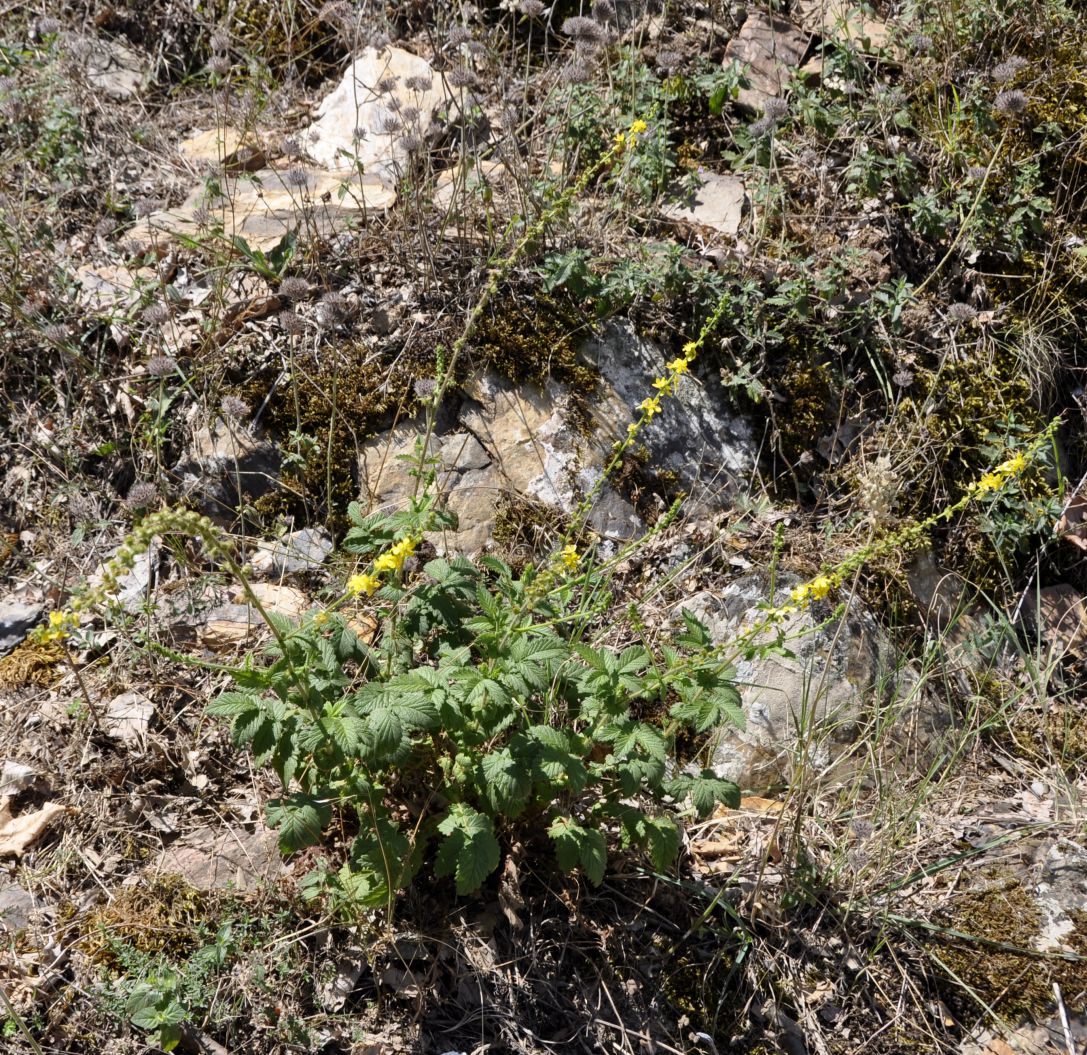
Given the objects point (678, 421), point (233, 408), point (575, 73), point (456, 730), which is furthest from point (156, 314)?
point (456, 730)

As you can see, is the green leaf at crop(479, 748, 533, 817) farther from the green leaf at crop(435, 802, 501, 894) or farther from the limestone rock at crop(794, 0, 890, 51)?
the limestone rock at crop(794, 0, 890, 51)

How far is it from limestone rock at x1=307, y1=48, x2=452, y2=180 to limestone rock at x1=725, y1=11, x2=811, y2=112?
152 cm

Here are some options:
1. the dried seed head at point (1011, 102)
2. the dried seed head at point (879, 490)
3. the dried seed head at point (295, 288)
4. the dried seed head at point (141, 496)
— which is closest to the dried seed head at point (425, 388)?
the dried seed head at point (295, 288)

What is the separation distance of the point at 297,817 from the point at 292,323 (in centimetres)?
212

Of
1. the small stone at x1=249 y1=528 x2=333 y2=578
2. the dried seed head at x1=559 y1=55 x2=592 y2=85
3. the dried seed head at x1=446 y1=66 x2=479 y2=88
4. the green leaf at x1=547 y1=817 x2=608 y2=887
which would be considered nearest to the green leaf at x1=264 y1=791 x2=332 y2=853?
the green leaf at x1=547 y1=817 x2=608 y2=887

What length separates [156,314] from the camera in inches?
157

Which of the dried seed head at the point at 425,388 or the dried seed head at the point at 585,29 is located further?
the dried seed head at the point at 585,29

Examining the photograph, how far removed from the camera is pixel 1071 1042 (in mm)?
3078

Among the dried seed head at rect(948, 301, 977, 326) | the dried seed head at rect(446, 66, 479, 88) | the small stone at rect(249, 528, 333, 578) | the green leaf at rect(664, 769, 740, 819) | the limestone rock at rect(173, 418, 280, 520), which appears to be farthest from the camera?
the dried seed head at rect(948, 301, 977, 326)

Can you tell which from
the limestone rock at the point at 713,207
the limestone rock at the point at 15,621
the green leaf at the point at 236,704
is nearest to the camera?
the green leaf at the point at 236,704

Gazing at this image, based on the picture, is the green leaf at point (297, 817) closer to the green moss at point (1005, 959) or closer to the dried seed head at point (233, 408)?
the dried seed head at point (233, 408)

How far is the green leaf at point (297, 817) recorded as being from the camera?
2.63m

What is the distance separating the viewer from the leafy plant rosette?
2.57 m

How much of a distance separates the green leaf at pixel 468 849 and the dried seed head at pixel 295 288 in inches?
92.4
